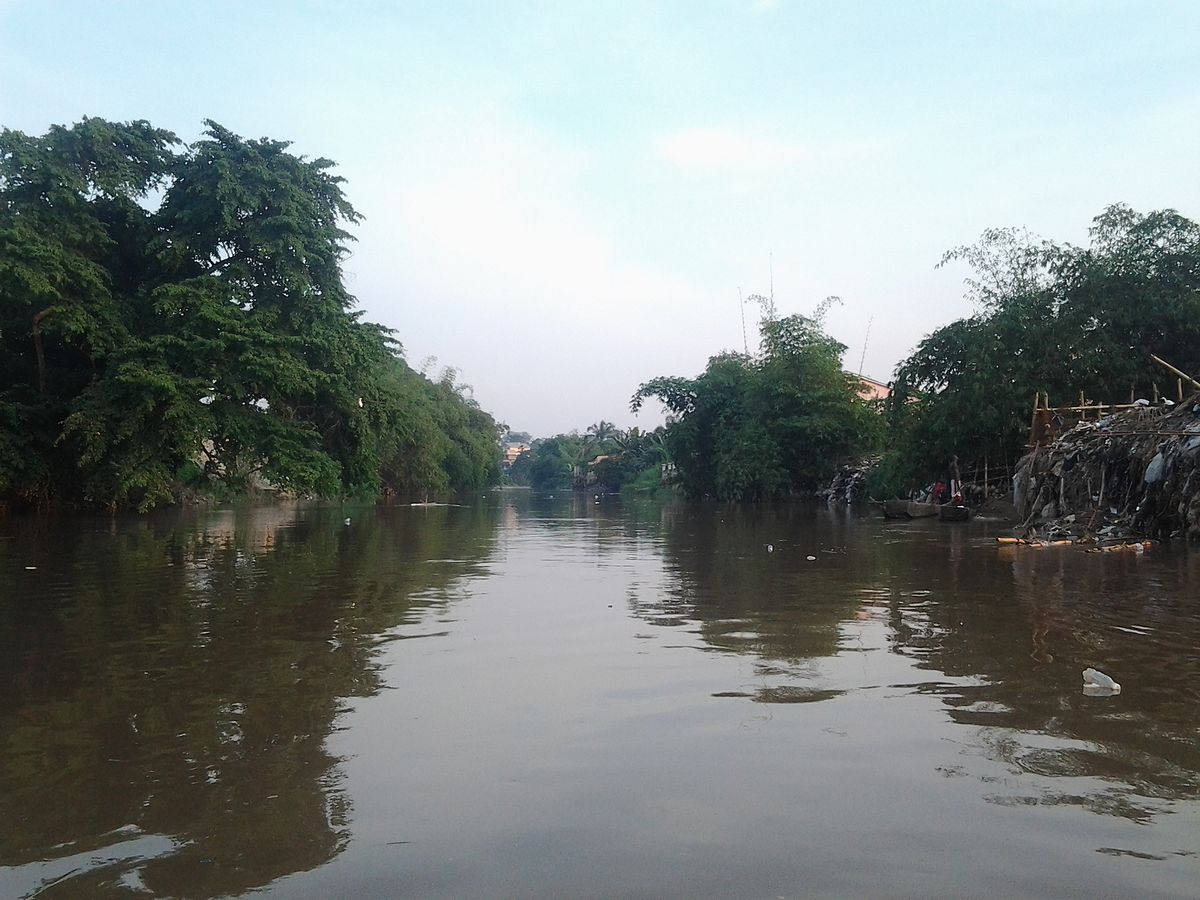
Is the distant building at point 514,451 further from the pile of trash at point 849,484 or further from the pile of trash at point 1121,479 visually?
the pile of trash at point 1121,479

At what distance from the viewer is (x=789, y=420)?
43.8 metres

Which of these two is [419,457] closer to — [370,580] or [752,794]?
[370,580]

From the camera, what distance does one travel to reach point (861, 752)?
401cm

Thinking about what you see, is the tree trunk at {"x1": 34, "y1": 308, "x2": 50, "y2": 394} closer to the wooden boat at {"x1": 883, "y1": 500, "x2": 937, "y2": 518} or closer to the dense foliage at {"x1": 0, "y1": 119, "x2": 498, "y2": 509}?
the dense foliage at {"x1": 0, "y1": 119, "x2": 498, "y2": 509}

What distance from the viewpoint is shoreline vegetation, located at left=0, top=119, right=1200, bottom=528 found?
2259 centimetres

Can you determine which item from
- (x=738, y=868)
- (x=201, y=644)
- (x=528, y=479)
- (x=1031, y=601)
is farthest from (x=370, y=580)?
(x=528, y=479)

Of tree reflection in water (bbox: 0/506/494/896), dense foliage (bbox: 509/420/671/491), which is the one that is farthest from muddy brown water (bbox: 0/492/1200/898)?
dense foliage (bbox: 509/420/671/491)

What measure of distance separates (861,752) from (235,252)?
81.7 ft

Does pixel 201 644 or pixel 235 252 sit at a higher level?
pixel 235 252

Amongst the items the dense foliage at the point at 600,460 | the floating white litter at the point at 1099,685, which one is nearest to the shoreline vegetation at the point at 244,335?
the floating white litter at the point at 1099,685

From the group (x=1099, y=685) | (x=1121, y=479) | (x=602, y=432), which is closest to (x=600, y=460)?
(x=602, y=432)

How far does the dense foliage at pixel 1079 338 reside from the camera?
83.2ft

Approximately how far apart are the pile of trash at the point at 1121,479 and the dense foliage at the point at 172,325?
55.1ft

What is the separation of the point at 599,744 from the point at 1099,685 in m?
2.82
